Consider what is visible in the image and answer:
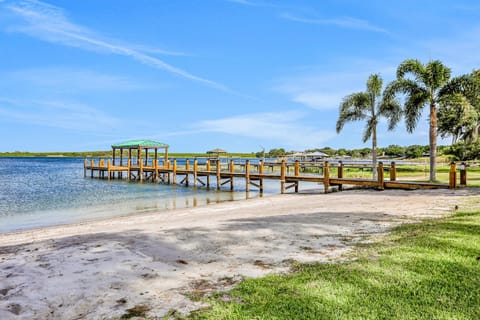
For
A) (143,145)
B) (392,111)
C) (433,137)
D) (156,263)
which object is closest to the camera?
(156,263)

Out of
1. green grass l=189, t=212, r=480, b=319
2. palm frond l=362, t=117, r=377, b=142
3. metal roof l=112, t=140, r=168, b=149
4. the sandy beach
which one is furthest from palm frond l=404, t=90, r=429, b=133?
metal roof l=112, t=140, r=168, b=149

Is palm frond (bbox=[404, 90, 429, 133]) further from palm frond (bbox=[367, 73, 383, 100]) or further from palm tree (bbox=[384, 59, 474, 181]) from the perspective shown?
palm frond (bbox=[367, 73, 383, 100])

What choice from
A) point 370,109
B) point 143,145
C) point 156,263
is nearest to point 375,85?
point 370,109

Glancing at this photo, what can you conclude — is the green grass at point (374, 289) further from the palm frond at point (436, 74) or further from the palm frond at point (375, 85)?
the palm frond at point (375, 85)

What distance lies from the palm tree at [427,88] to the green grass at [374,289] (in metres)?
14.6

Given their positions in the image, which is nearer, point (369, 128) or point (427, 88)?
point (427, 88)

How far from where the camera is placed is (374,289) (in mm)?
3670

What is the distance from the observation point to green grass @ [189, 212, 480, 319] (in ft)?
10.4

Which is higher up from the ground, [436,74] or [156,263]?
[436,74]

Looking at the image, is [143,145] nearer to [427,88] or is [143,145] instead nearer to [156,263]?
[427,88]

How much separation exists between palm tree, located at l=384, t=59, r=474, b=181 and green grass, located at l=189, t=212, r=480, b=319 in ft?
48.0

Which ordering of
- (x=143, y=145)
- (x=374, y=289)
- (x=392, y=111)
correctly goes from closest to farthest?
(x=374, y=289) < (x=392, y=111) < (x=143, y=145)

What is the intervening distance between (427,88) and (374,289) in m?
17.9

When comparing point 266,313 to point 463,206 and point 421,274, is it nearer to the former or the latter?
point 421,274
